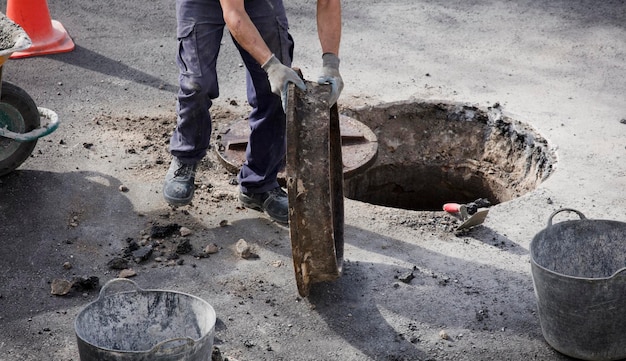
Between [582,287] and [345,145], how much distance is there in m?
2.43

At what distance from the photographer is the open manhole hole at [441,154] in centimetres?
637

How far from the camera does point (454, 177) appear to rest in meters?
6.69

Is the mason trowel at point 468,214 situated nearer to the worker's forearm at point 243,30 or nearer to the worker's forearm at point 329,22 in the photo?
the worker's forearm at point 329,22

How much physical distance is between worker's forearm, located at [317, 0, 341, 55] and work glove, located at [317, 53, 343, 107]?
6 cm

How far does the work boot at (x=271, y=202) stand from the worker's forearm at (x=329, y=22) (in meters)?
0.96

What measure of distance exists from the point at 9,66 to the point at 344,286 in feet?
12.5

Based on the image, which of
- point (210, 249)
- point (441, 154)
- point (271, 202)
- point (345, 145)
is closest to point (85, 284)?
point (210, 249)

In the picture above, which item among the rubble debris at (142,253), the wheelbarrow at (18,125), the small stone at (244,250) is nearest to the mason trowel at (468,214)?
the small stone at (244,250)

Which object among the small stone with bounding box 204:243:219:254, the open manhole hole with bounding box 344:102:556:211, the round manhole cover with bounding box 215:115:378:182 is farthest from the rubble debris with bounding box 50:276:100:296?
the open manhole hole with bounding box 344:102:556:211

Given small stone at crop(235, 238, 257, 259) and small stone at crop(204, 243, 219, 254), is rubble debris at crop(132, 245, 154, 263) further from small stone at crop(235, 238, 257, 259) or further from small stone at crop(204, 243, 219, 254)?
small stone at crop(235, 238, 257, 259)

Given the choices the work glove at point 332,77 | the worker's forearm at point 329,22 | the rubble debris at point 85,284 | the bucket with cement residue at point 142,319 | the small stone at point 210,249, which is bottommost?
the small stone at point 210,249

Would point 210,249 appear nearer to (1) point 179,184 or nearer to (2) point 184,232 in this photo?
(2) point 184,232

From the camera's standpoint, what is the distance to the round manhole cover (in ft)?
18.7

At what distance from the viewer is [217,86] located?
Result: 5016mm
